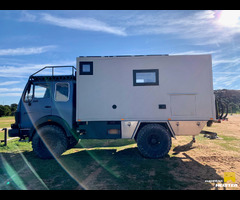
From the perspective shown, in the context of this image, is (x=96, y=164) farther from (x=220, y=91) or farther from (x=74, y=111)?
(x=220, y=91)

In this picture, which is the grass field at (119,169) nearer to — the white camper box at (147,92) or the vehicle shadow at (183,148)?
the vehicle shadow at (183,148)

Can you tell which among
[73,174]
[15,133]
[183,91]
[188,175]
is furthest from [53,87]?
[188,175]

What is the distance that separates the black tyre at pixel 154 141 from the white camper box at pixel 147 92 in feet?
0.86

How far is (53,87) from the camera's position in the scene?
582 centimetres

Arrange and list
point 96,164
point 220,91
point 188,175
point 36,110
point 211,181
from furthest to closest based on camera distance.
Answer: point 220,91
point 36,110
point 96,164
point 188,175
point 211,181

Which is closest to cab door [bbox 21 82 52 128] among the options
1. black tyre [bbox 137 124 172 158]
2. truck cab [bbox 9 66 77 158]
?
truck cab [bbox 9 66 77 158]

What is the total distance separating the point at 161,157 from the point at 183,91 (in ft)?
8.53

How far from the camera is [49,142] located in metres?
5.55

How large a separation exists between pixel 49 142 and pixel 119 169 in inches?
116

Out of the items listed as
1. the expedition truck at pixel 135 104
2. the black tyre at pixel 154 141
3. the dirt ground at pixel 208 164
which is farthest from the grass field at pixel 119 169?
the expedition truck at pixel 135 104

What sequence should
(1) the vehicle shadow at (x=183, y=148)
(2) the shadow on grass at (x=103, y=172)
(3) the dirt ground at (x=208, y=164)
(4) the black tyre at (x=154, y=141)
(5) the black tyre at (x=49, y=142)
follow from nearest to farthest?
(2) the shadow on grass at (x=103, y=172)
(3) the dirt ground at (x=208, y=164)
(4) the black tyre at (x=154, y=141)
(5) the black tyre at (x=49, y=142)
(1) the vehicle shadow at (x=183, y=148)

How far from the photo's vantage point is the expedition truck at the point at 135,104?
5.36 metres

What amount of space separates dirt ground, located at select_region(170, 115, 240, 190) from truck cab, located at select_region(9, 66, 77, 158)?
425cm

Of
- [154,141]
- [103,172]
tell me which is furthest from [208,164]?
[103,172]
